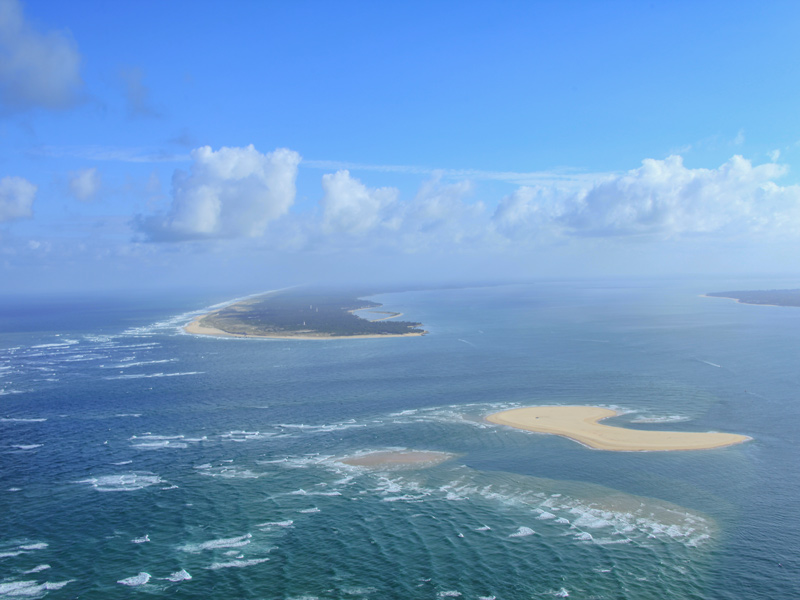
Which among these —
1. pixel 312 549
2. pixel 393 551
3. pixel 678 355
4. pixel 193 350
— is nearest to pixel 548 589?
pixel 393 551

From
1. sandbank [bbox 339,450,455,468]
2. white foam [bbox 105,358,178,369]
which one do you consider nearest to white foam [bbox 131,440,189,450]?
sandbank [bbox 339,450,455,468]

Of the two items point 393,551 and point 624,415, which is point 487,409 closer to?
point 624,415

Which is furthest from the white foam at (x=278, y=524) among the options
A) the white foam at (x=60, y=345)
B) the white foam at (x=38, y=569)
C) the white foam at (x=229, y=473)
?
the white foam at (x=60, y=345)

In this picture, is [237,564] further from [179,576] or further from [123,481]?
[123,481]

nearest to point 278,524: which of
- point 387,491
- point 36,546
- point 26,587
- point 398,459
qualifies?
point 387,491

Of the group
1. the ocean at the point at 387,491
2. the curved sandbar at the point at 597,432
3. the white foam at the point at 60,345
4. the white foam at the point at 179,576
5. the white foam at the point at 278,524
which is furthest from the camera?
the white foam at the point at 60,345

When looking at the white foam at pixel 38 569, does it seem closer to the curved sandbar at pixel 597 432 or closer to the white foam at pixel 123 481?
the white foam at pixel 123 481
